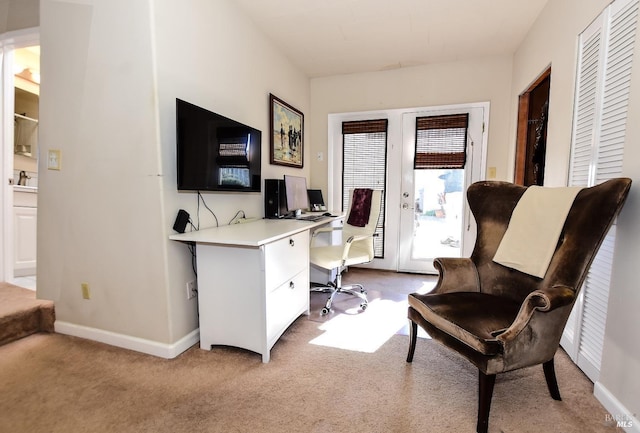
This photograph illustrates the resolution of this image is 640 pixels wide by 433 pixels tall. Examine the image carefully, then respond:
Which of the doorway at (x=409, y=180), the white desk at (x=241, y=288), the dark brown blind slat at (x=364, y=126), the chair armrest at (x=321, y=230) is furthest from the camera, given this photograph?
the dark brown blind slat at (x=364, y=126)

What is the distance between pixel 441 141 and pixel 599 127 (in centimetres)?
200

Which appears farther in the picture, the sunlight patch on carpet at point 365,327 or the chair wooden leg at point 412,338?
the sunlight patch on carpet at point 365,327

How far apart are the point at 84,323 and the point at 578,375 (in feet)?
10.2

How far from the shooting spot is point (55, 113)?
1.96 meters

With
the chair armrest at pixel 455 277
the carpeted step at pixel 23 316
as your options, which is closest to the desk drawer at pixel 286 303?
the chair armrest at pixel 455 277

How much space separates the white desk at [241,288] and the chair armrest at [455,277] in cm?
98

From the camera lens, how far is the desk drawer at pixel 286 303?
182 centimetres

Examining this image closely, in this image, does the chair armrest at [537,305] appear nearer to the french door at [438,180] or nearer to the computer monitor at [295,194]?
the computer monitor at [295,194]

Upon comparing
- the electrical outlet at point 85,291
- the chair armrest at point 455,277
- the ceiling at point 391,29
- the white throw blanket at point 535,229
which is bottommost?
the electrical outlet at point 85,291

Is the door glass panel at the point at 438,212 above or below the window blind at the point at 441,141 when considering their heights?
below

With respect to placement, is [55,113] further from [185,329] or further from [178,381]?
[178,381]

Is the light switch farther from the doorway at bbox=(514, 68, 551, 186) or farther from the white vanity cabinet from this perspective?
the doorway at bbox=(514, 68, 551, 186)

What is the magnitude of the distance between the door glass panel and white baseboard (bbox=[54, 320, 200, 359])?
2785mm

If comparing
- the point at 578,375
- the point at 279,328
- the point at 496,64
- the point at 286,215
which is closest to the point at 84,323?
the point at 279,328
